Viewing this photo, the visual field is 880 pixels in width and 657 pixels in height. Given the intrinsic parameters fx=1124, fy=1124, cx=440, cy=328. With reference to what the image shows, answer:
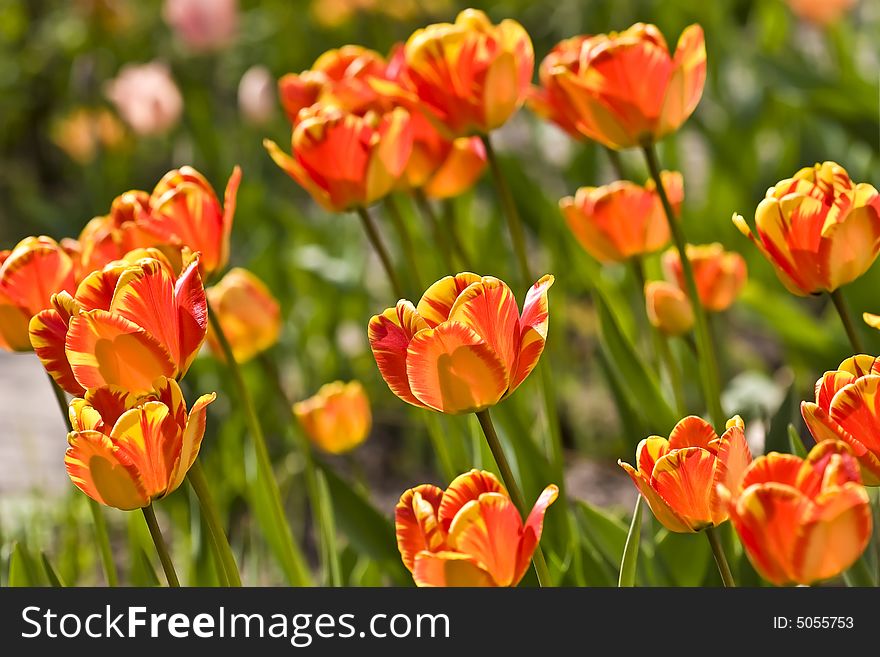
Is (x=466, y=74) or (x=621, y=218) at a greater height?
(x=466, y=74)

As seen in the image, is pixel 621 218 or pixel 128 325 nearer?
pixel 128 325

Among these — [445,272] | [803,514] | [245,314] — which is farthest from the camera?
[445,272]

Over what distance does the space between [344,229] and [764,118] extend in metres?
0.98

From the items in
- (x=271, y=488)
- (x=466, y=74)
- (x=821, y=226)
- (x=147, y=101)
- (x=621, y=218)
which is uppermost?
(x=147, y=101)

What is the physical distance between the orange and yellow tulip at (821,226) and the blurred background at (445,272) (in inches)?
10.9

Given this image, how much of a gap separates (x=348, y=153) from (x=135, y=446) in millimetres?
429

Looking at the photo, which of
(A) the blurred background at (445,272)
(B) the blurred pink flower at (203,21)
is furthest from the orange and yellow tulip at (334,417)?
(B) the blurred pink flower at (203,21)

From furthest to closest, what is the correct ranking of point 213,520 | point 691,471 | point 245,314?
point 245,314
point 213,520
point 691,471

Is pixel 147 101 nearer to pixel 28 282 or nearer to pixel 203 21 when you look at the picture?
pixel 203 21

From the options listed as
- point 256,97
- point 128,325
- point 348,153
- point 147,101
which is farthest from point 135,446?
point 147,101

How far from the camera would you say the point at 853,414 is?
0.63 metres

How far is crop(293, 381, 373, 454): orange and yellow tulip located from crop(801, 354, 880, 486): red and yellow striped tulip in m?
0.67

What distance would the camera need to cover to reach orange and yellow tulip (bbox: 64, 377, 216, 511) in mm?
652

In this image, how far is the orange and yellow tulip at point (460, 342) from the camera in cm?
65
